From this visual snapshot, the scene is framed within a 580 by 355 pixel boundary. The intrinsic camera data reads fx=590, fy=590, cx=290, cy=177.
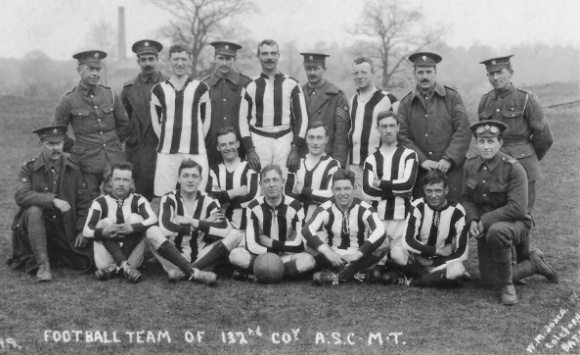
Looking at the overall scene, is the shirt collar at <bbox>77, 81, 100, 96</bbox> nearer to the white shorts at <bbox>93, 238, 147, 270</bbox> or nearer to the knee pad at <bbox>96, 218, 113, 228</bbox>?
the knee pad at <bbox>96, 218, 113, 228</bbox>

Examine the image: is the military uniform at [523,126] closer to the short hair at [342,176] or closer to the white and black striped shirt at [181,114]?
the short hair at [342,176]

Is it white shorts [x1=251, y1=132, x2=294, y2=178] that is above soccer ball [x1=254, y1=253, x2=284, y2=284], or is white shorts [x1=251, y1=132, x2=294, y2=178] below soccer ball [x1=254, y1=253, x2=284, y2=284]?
above

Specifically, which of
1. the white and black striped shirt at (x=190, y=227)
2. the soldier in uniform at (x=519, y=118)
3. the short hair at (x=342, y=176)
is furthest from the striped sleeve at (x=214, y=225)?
the soldier in uniform at (x=519, y=118)

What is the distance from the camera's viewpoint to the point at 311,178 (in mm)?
5602

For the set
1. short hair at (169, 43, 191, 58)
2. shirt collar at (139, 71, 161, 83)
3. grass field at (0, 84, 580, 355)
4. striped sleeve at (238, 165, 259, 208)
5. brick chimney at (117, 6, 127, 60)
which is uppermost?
brick chimney at (117, 6, 127, 60)

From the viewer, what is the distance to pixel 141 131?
246 inches

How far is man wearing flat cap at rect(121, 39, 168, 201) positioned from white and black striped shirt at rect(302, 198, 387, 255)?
202 centimetres

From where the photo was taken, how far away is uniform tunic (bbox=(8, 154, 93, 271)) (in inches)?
214

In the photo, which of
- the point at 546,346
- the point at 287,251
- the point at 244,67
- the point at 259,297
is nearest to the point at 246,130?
the point at 287,251

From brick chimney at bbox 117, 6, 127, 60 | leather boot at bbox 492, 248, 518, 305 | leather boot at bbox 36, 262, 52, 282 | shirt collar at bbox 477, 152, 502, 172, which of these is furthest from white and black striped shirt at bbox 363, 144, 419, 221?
brick chimney at bbox 117, 6, 127, 60

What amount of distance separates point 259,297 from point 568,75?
4276 cm

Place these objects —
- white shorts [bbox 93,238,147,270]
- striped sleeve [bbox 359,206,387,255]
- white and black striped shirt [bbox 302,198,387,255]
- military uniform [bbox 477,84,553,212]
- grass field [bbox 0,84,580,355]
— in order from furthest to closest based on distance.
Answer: white shorts [bbox 93,238,147,270], military uniform [bbox 477,84,553,212], white and black striped shirt [bbox 302,198,387,255], striped sleeve [bbox 359,206,387,255], grass field [bbox 0,84,580,355]

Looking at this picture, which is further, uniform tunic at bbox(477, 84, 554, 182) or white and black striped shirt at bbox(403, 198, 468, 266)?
uniform tunic at bbox(477, 84, 554, 182)

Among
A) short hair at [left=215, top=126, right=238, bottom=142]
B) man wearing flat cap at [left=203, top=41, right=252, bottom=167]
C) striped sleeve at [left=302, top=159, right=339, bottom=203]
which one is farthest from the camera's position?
man wearing flat cap at [left=203, top=41, right=252, bottom=167]
